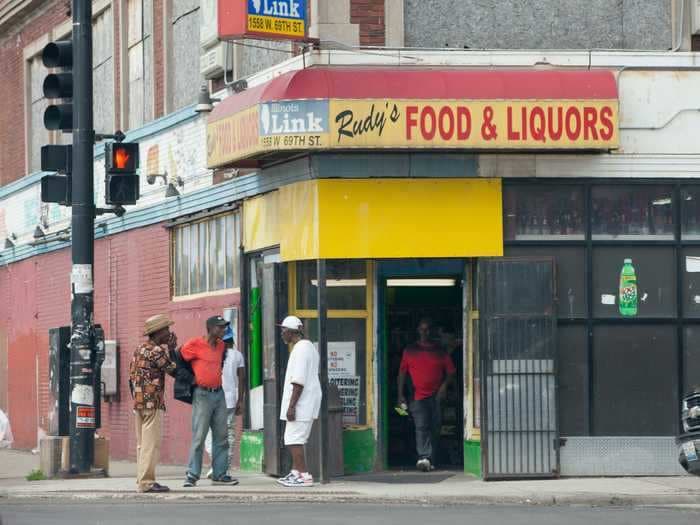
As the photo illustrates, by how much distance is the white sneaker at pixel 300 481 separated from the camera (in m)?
17.3

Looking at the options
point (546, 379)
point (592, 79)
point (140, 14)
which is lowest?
point (546, 379)

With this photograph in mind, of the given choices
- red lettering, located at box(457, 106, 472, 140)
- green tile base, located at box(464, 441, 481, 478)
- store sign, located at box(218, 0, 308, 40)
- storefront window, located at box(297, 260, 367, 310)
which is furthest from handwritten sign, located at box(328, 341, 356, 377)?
store sign, located at box(218, 0, 308, 40)

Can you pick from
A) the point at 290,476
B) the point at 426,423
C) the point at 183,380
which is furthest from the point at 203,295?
the point at 290,476

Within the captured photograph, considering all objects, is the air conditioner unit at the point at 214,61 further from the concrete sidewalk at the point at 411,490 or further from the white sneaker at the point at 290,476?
the white sneaker at the point at 290,476

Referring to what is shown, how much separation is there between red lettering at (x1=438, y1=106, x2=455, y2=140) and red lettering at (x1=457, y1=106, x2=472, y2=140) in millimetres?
66

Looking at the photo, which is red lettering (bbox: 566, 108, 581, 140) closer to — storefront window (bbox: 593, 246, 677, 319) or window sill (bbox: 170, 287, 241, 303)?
storefront window (bbox: 593, 246, 677, 319)

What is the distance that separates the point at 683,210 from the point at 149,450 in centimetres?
639

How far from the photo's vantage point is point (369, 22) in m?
18.2

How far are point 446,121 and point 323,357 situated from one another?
2.81 m

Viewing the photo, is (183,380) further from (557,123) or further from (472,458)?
(557,123)

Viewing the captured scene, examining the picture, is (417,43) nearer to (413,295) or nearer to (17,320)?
(413,295)

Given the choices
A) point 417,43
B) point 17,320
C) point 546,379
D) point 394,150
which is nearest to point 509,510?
point 546,379

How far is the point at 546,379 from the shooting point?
1811cm

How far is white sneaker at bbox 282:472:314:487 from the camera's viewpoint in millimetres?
17328
